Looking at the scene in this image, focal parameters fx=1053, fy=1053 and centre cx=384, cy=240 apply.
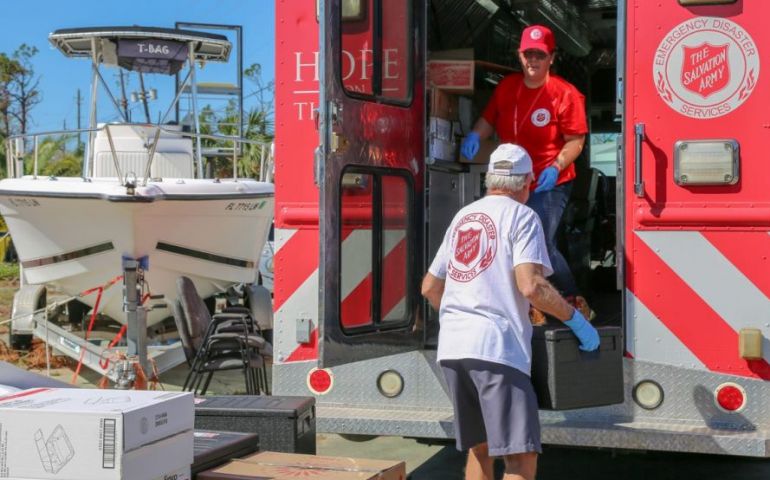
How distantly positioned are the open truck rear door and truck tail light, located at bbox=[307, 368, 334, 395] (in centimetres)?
34

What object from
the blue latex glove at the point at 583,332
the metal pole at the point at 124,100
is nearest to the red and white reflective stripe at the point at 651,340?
the blue latex glove at the point at 583,332

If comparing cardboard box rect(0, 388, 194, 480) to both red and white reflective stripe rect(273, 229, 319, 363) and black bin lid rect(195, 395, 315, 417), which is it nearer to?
black bin lid rect(195, 395, 315, 417)

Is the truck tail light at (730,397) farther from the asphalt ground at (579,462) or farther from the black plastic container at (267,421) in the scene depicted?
the black plastic container at (267,421)

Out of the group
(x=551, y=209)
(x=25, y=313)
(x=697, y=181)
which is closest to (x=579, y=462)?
(x=551, y=209)

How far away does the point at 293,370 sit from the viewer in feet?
16.9

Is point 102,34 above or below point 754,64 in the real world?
above

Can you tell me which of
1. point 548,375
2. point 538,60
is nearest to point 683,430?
point 548,375

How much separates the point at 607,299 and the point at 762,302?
309 cm

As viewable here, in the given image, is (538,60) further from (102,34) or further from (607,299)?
(102,34)

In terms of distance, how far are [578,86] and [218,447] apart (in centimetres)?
596

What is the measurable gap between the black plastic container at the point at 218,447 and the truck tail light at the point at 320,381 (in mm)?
1324

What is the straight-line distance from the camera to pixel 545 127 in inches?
220

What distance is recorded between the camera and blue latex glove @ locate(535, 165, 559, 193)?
5.29 meters

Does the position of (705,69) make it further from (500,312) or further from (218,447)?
(218,447)
